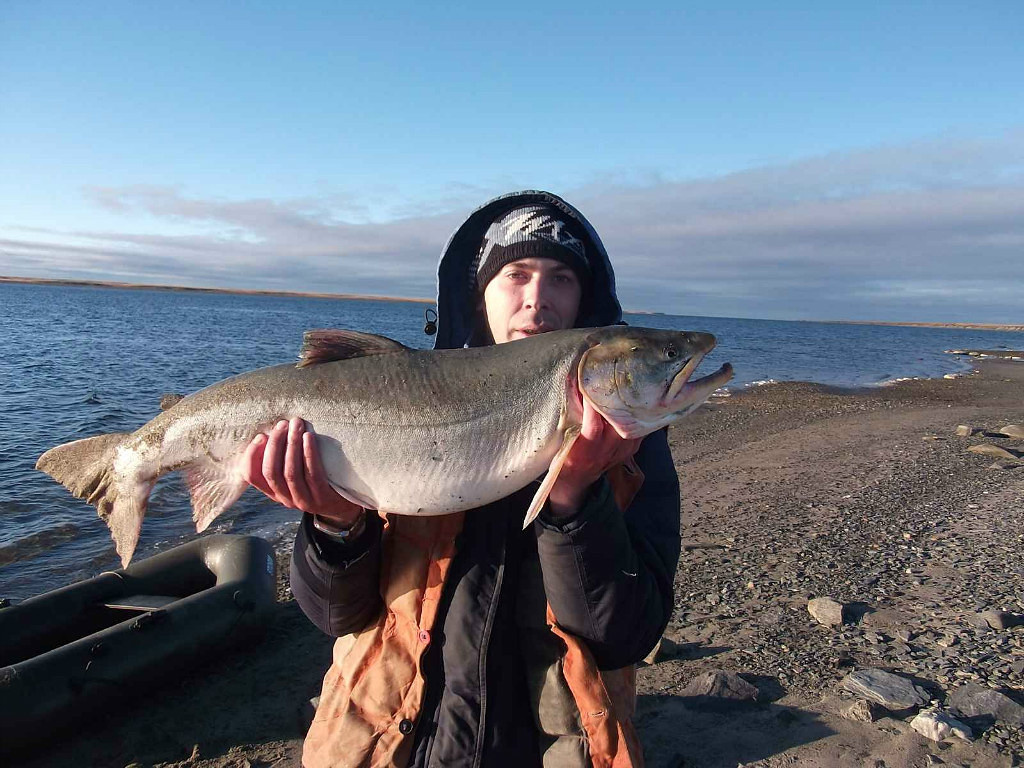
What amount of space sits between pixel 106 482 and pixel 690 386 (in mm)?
3328

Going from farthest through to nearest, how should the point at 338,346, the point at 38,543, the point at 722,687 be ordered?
the point at 38,543 < the point at 722,687 < the point at 338,346

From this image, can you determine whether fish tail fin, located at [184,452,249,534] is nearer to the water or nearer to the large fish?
the large fish

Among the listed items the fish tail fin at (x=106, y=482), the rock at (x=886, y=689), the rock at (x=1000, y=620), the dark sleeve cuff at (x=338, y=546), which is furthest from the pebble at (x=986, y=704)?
the fish tail fin at (x=106, y=482)

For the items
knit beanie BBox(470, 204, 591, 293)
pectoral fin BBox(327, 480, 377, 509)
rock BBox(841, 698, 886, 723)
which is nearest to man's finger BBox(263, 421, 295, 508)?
pectoral fin BBox(327, 480, 377, 509)

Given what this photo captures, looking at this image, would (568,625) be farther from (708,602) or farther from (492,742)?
(708,602)

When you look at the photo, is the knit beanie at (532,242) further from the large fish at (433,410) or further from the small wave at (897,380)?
the small wave at (897,380)

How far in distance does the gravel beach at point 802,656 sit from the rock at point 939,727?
0.7 inches

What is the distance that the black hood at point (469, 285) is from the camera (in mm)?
3836

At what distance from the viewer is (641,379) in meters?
3.05

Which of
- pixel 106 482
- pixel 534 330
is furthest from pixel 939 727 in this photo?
pixel 106 482

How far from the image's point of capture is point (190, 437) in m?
3.45

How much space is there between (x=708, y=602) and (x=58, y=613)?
6.48 metres

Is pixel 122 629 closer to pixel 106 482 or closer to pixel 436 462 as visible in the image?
pixel 106 482

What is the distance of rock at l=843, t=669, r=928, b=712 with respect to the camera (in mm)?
4680
